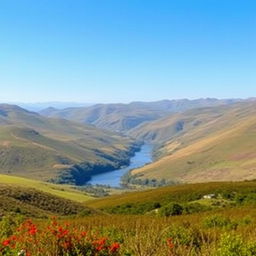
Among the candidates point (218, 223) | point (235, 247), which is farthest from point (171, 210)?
point (235, 247)

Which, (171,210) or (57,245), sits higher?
(57,245)

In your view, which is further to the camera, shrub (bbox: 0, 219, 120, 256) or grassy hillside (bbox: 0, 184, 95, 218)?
grassy hillside (bbox: 0, 184, 95, 218)

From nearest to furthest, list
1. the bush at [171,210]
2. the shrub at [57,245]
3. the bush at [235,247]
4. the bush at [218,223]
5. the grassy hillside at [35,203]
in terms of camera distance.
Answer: the shrub at [57,245], the bush at [235,247], the bush at [218,223], the bush at [171,210], the grassy hillside at [35,203]

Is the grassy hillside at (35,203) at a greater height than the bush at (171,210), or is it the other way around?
the bush at (171,210)

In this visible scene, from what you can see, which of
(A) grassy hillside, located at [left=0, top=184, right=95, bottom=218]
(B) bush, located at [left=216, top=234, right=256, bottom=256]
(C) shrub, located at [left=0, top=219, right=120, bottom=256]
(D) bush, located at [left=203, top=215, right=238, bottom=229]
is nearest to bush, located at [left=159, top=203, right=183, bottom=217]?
(A) grassy hillside, located at [left=0, top=184, right=95, bottom=218]

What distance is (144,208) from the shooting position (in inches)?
1929

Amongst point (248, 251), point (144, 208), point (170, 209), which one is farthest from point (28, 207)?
A: point (248, 251)

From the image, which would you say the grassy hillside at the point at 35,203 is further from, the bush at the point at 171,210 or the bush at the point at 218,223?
the bush at the point at 218,223

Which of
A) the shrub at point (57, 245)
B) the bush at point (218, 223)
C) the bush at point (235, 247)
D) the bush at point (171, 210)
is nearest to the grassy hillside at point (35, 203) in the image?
the bush at point (171, 210)

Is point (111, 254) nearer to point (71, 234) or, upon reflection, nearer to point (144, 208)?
point (71, 234)

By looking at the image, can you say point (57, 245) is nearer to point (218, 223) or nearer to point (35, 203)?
point (218, 223)

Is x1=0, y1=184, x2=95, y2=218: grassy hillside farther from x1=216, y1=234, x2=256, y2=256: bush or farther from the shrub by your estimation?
the shrub

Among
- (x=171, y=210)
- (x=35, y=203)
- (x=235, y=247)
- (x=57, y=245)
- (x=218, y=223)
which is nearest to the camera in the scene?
(x=57, y=245)

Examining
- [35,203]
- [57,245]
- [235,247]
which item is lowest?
[35,203]
